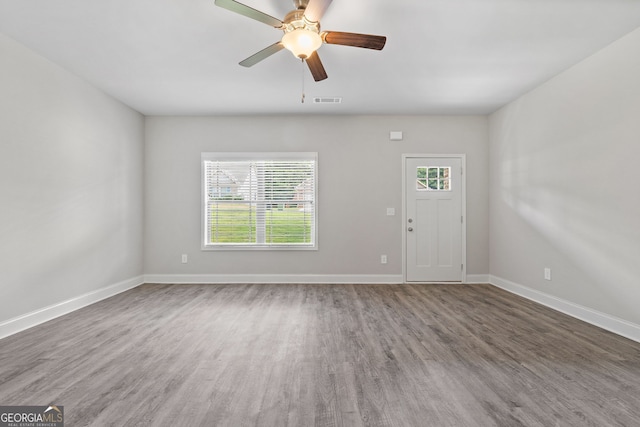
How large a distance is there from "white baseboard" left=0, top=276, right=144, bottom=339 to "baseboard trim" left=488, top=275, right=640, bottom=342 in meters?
5.60

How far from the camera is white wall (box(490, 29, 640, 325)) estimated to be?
113 inches

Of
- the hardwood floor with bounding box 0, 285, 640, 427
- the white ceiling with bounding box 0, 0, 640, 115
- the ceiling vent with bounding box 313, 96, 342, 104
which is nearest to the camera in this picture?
the hardwood floor with bounding box 0, 285, 640, 427

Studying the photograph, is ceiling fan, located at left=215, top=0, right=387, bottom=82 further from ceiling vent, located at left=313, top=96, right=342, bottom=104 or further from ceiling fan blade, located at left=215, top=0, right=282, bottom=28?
ceiling vent, located at left=313, top=96, right=342, bottom=104

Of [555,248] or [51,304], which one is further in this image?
[555,248]

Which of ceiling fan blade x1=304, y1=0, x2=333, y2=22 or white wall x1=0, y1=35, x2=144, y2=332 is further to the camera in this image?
white wall x1=0, y1=35, x2=144, y2=332

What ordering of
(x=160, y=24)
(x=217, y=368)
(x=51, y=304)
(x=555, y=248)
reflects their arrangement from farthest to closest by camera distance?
(x=555, y=248), (x=51, y=304), (x=160, y=24), (x=217, y=368)

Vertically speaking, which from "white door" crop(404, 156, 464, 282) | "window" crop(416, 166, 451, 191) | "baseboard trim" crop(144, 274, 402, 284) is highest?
"window" crop(416, 166, 451, 191)

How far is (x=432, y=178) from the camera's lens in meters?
5.18

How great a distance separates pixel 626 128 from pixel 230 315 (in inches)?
168

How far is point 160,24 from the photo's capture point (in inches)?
107

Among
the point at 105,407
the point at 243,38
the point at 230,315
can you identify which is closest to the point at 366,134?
the point at 243,38

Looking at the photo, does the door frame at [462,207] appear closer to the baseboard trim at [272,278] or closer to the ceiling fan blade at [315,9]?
the baseboard trim at [272,278]

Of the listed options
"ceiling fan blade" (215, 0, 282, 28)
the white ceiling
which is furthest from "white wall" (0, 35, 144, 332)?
"ceiling fan blade" (215, 0, 282, 28)

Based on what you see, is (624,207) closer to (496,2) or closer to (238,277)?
(496,2)
